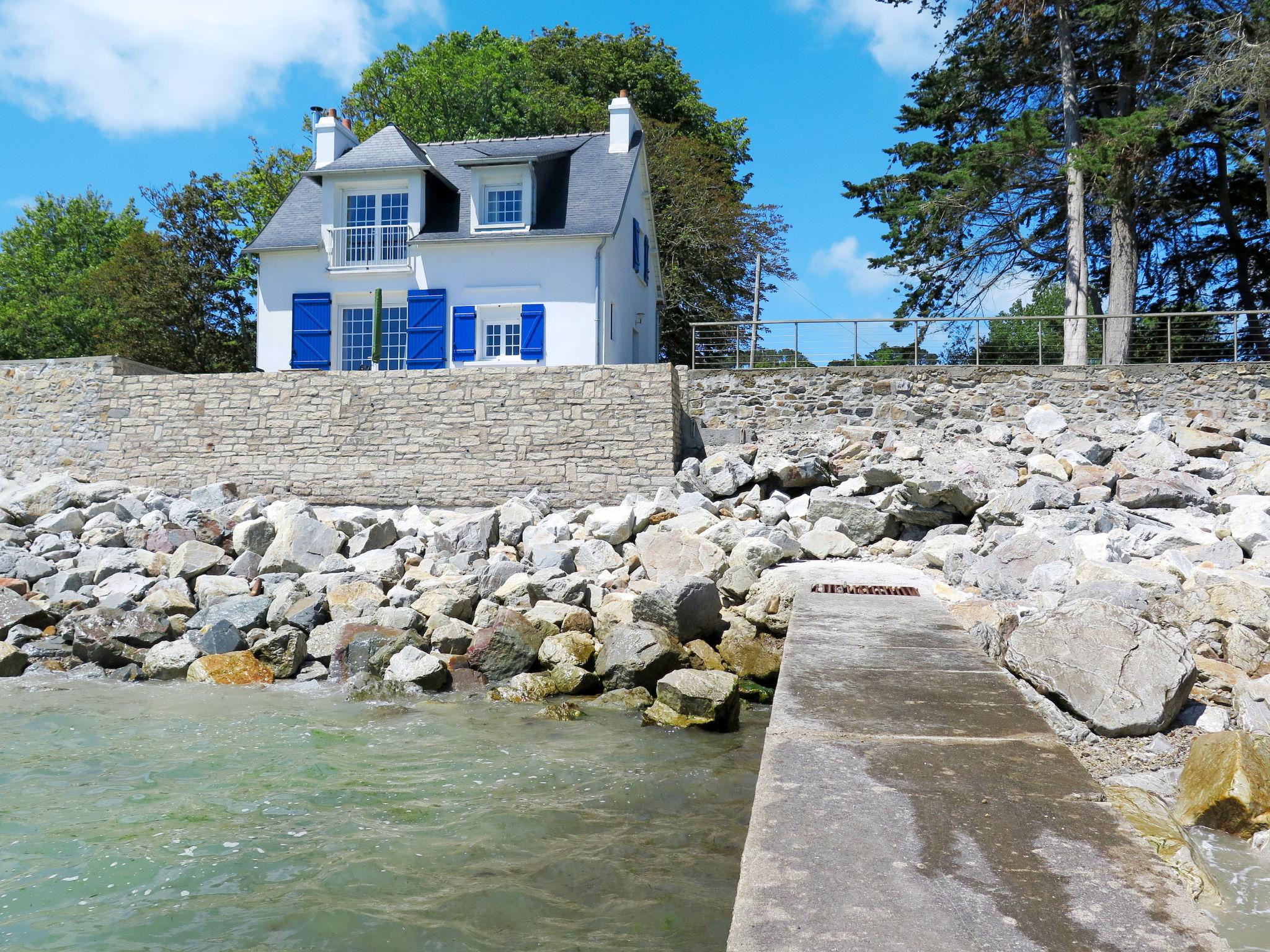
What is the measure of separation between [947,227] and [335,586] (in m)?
12.5

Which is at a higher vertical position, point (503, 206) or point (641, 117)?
point (641, 117)

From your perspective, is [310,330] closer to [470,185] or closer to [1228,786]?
[470,185]

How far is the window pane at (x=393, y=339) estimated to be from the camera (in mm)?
18266

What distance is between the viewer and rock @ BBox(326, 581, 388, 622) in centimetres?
959

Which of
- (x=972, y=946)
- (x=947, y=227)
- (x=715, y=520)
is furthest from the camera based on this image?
(x=947, y=227)

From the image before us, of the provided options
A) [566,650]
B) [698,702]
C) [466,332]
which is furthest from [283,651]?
[466,332]

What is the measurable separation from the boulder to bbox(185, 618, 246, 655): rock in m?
4.09

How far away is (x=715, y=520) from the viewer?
1122 cm

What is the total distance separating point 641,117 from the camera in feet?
83.7

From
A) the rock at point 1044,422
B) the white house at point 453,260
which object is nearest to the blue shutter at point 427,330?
the white house at point 453,260

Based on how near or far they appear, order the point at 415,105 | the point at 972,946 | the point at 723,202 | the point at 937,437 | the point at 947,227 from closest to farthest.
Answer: the point at 972,946 → the point at 937,437 → the point at 947,227 → the point at 723,202 → the point at 415,105

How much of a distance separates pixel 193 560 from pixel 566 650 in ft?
17.4

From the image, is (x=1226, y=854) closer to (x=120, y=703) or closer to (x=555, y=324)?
(x=120, y=703)

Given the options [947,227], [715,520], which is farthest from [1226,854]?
[947,227]
